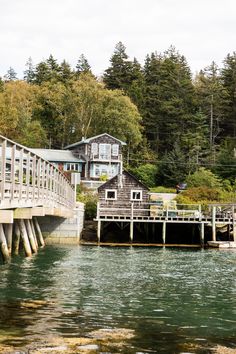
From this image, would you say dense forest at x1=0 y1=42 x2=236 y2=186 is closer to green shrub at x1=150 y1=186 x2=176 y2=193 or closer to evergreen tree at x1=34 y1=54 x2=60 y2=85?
evergreen tree at x1=34 y1=54 x2=60 y2=85

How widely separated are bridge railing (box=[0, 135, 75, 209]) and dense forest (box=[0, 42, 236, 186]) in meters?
42.8

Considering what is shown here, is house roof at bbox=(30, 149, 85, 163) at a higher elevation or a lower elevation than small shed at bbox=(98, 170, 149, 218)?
higher

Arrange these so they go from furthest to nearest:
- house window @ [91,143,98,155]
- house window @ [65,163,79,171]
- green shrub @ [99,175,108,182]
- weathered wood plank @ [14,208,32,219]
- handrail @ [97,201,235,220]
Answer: house window @ [65,163,79,171] < house window @ [91,143,98,155] < green shrub @ [99,175,108,182] < handrail @ [97,201,235,220] < weathered wood plank @ [14,208,32,219]

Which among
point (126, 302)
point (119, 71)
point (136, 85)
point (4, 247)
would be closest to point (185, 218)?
point (4, 247)

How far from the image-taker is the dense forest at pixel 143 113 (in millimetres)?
76375

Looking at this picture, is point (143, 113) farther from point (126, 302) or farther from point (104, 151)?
point (126, 302)

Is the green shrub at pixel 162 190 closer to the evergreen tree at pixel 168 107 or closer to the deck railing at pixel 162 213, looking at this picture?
the deck railing at pixel 162 213

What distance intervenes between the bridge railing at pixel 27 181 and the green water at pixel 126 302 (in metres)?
2.65

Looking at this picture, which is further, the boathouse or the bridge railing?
the boathouse

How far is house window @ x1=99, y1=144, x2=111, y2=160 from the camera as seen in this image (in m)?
72.1

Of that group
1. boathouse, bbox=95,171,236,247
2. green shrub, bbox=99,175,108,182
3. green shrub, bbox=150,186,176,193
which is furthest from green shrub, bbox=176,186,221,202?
green shrub, bbox=99,175,108,182

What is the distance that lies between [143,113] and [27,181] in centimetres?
7160

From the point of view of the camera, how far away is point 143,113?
294 ft

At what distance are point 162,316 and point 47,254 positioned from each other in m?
18.2
